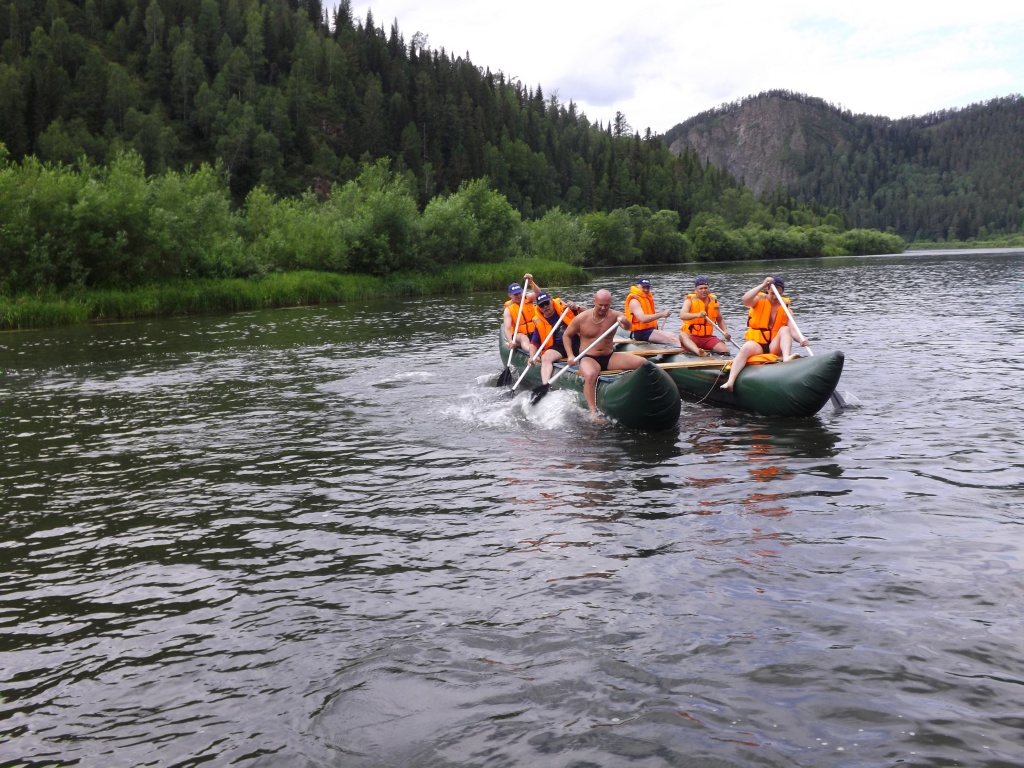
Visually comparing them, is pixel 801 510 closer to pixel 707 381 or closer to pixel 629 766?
pixel 629 766

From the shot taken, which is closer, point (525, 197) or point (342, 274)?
point (342, 274)

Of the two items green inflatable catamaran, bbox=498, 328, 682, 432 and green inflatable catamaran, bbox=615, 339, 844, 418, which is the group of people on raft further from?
green inflatable catamaran, bbox=498, 328, 682, 432

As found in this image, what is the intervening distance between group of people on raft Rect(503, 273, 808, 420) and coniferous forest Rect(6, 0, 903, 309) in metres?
23.5

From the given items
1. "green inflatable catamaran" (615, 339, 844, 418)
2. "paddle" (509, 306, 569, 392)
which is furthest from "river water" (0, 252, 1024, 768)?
"paddle" (509, 306, 569, 392)

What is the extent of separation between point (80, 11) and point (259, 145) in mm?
44485

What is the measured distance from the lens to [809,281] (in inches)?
2050

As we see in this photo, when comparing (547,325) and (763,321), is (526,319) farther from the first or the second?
(763,321)

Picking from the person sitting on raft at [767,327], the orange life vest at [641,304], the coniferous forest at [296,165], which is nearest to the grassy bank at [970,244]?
the coniferous forest at [296,165]

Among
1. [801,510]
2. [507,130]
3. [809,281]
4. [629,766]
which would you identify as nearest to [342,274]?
[809,281]

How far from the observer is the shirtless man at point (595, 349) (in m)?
12.7

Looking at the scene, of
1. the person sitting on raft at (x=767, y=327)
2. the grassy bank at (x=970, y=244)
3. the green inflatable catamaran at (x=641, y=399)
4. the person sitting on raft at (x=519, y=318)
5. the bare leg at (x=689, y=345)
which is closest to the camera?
the green inflatable catamaran at (x=641, y=399)

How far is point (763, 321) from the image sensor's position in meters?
13.6

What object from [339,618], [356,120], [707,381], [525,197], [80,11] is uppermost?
[80,11]

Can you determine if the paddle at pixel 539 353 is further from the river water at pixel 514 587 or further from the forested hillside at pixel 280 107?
the forested hillside at pixel 280 107
